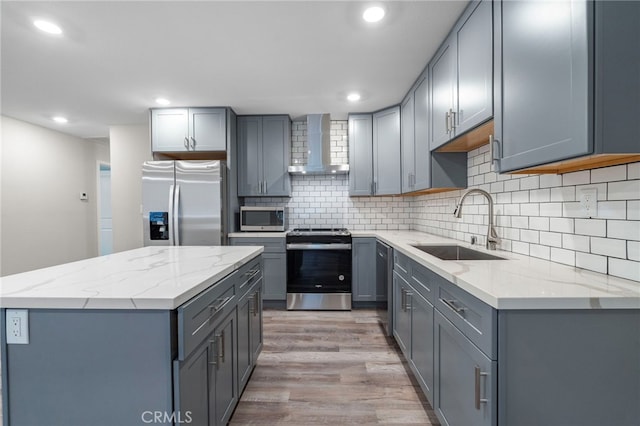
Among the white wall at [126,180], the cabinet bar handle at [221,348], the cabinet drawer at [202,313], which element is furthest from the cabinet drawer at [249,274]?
the white wall at [126,180]

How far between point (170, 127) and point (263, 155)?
45.3 inches

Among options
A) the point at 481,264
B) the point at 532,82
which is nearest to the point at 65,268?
the point at 481,264

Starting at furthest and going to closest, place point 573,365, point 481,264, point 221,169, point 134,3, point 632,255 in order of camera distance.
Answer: point 221,169 < point 134,3 < point 481,264 < point 632,255 < point 573,365

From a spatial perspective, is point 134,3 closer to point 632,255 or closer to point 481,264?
point 481,264

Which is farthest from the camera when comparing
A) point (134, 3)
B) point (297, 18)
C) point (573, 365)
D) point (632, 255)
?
point (297, 18)

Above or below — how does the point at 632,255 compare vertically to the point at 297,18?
below

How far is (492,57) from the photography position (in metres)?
1.47

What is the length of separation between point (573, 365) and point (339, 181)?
3.28m

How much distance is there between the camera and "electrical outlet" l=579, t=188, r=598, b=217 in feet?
4.18

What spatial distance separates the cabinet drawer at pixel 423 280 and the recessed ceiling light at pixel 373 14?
5.28ft

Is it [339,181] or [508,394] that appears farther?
[339,181]

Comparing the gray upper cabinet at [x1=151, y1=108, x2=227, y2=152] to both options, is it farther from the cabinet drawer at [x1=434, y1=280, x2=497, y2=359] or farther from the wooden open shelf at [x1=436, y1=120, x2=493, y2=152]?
the cabinet drawer at [x1=434, y1=280, x2=497, y2=359]

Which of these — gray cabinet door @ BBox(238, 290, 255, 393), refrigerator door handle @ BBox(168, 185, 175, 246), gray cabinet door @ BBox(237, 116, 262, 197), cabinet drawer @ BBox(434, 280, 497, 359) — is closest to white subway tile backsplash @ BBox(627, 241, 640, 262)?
cabinet drawer @ BBox(434, 280, 497, 359)

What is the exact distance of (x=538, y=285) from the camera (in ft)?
3.54
